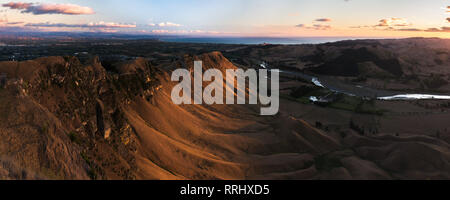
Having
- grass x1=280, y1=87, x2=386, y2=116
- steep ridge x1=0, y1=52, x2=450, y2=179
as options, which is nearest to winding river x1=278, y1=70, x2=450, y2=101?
grass x1=280, y1=87, x2=386, y2=116

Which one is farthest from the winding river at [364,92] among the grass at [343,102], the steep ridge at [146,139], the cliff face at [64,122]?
the cliff face at [64,122]

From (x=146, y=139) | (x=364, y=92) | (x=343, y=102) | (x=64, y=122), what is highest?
(x=64, y=122)

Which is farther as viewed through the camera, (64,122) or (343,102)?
(343,102)

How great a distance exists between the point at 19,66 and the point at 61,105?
133 inches

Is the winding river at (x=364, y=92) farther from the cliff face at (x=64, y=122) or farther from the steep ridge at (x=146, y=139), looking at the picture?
the cliff face at (x=64, y=122)

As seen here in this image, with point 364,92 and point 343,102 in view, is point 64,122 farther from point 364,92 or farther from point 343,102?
point 364,92

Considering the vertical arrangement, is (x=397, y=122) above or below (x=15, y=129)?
below

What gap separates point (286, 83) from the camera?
70.2m

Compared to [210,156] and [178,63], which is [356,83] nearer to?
[178,63]

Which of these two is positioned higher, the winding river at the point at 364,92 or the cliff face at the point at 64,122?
the cliff face at the point at 64,122

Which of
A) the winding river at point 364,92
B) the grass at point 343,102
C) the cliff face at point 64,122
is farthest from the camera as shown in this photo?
the winding river at point 364,92

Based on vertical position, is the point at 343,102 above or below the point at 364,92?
below

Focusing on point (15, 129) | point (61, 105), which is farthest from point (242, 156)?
point (15, 129)

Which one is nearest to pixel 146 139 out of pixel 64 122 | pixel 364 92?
pixel 64 122
